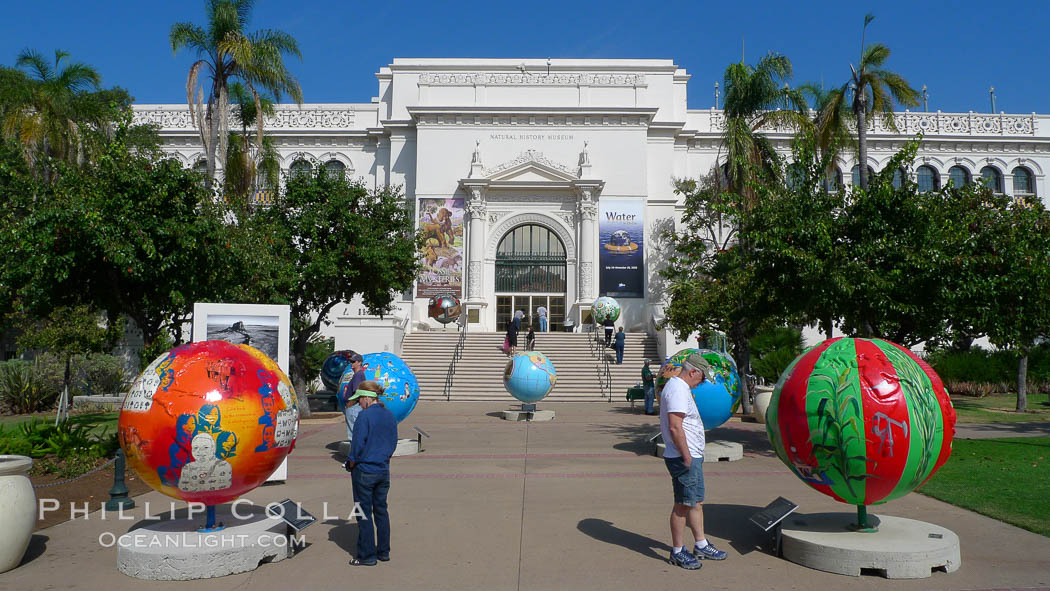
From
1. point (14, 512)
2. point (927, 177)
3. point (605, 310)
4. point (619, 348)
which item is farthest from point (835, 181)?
point (927, 177)

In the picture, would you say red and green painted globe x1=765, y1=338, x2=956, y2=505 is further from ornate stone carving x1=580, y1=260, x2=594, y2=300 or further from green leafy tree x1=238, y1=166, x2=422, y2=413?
ornate stone carving x1=580, y1=260, x2=594, y2=300

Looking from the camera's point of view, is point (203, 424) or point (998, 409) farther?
point (998, 409)

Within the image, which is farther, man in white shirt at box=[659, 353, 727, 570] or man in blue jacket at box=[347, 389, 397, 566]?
man in blue jacket at box=[347, 389, 397, 566]

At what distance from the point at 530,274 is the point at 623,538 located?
3106cm

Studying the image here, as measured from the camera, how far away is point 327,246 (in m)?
20.2

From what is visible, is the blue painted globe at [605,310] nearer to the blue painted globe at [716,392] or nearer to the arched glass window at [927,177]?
the blue painted globe at [716,392]

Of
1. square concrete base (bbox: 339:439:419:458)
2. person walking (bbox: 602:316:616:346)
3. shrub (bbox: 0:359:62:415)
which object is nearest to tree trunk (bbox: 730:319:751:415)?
person walking (bbox: 602:316:616:346)

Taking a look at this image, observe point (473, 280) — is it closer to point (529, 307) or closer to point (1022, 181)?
point (529, 307)

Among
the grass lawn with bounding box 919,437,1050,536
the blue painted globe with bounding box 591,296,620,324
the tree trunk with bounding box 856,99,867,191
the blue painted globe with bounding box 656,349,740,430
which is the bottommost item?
the grass lawn with bounding box 919,437,1050,536

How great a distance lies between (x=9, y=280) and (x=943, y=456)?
14.5 meters

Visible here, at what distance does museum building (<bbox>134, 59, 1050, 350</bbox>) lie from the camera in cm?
3719

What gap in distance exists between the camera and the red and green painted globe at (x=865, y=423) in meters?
6.18

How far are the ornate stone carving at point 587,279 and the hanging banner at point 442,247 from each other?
20.0ft

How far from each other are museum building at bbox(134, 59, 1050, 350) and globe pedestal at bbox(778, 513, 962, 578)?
28040 mm
